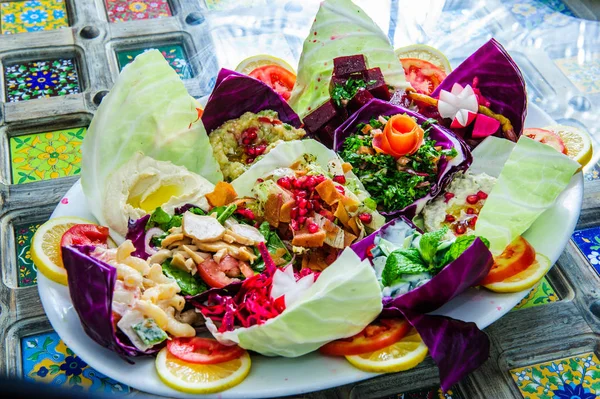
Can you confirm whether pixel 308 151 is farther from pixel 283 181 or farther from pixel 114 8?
pixel 114 8

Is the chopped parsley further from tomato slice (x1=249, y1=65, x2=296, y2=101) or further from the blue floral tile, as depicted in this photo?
the blue floral tile

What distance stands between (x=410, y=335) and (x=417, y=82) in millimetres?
1346

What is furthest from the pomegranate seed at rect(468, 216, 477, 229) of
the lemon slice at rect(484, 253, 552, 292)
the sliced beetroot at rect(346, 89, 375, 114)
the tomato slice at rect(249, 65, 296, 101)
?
the tomato slice at rect(249, 65, 296, 101)

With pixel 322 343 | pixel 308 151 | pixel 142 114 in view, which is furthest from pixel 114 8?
pixel 322 343

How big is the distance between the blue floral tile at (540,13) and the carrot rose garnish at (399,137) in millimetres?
1789

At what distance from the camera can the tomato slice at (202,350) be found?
180cm

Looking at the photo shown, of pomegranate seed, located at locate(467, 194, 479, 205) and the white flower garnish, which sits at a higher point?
the white flower garnish

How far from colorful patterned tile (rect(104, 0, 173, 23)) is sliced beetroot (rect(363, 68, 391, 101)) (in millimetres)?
1512

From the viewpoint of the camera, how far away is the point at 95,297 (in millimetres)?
1750

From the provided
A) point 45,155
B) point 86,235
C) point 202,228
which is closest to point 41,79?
point 45,155

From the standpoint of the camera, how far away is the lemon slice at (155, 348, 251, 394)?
67.6 inches

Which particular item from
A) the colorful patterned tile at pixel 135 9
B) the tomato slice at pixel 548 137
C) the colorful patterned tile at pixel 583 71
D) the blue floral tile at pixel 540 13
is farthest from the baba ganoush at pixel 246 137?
the blue floral tile at pixel 540 13

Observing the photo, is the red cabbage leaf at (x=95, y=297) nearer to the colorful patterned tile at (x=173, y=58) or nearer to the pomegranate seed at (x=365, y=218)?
the pomegranate seed at (x=365, y=218)

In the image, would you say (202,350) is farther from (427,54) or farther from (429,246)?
(427,54)
